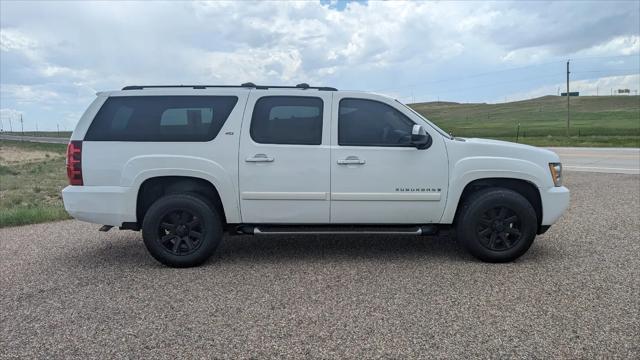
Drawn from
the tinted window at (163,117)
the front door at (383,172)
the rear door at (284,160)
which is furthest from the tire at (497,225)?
the tinted window at (163,117)

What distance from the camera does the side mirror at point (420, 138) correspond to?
207 inches

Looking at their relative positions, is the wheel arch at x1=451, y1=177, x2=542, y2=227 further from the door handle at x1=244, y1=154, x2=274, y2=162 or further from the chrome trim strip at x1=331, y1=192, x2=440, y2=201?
the door handle at x1=244, y1=154, x2=274, y2=162

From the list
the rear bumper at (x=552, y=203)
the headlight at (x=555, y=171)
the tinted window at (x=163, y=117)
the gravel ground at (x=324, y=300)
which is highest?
the tinted window at (x=163, y=117)

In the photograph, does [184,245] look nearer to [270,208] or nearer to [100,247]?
[270,208]

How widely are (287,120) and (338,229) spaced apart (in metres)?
1.25

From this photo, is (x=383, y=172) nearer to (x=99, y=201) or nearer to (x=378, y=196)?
(x=378, y=196)

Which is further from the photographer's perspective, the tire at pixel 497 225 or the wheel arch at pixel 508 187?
the wheel arch at pixel 508 187

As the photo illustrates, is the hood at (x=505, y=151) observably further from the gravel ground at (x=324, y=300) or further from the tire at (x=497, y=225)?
the gravel ground at (x=324, y=300)

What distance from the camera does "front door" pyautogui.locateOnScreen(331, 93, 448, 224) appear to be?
540cm

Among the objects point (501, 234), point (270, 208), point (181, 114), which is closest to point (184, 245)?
point (270, 208)

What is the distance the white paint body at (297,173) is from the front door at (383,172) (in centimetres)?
1

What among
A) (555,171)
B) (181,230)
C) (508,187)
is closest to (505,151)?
(508,187)

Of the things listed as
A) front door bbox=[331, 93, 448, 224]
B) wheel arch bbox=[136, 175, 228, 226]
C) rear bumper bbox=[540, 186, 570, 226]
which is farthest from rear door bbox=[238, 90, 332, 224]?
rear bumper bbox=[540, 186, 570, 226]

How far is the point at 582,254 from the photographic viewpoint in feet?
19.3
